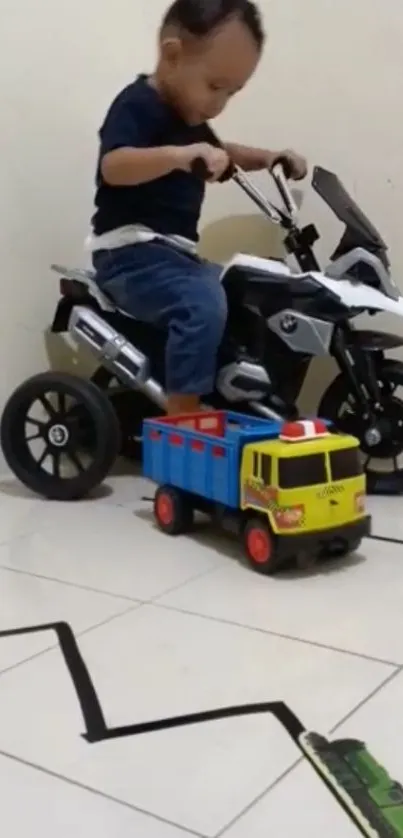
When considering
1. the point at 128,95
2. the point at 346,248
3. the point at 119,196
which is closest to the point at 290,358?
the point at 346,248

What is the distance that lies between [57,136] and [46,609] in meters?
0.98

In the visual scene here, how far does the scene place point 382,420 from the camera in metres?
1.52

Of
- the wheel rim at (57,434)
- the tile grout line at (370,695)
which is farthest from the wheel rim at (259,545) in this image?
the wheel rim at (57,434)

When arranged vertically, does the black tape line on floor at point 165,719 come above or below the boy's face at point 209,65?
below

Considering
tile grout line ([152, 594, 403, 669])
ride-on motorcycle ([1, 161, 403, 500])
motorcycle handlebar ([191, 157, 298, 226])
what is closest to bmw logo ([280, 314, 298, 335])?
ride-on motorcycle ([1, 161, 403, 500])

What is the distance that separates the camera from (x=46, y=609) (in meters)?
1.07

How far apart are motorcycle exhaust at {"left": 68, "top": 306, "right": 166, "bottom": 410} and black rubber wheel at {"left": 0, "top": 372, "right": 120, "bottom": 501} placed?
66mm

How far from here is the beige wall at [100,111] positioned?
1.66 meters

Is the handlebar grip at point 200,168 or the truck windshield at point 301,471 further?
the handlebar grip at point 200,168

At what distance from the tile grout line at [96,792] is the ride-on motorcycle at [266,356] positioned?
761mm

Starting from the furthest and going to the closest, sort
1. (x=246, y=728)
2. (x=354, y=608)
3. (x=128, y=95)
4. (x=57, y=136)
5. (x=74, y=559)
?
(x=57, y=136) → (x=128, y=95) → (x=74, y=559) → (x=354, y=608) → (x=246, y=728)

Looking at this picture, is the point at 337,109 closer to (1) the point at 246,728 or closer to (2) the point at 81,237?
(2) the point at 81,237

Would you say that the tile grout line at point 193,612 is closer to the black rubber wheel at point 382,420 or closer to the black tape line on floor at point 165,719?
the black tape line on floor at point 165,719

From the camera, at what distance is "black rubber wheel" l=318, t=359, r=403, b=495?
5.01 feet
